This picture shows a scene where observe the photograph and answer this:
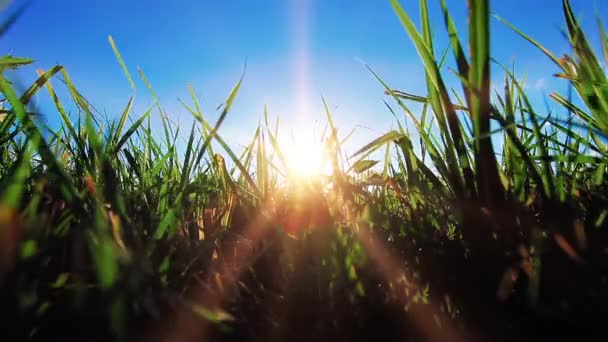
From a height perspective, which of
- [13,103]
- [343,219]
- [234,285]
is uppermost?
[13,103]

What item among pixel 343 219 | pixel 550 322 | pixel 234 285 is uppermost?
pixel 343 219

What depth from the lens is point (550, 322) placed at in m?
0.55

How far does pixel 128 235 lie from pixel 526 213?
2.45 feet

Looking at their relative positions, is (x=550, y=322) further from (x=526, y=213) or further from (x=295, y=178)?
(x=295, y=178)

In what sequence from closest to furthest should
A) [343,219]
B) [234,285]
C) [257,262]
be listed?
[234,285] < [257,262] < [343,219]

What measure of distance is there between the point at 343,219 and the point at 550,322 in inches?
21.7

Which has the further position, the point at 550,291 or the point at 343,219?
the point at 343,219

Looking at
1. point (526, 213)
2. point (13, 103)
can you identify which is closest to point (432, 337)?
point (526, 213)

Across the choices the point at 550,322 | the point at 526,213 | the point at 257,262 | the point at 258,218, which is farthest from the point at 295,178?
the point at 550,322

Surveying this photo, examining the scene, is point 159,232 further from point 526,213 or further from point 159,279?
point 526,213

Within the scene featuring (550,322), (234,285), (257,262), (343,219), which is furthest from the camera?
(343,219)

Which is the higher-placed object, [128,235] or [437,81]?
[437,81]

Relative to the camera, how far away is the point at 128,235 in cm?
71

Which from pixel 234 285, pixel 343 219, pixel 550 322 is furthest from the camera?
pixel 343 219
